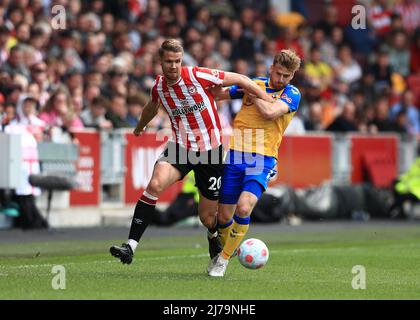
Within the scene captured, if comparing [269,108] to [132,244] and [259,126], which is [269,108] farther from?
[132,244]

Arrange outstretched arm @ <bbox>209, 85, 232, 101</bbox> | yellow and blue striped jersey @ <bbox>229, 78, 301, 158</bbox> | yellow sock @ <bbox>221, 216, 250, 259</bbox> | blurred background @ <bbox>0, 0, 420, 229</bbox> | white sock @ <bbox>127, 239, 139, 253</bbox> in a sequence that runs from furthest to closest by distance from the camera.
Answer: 1. blurred background @ <bbox>0, 0, 420, 229</bbox>
2. outstretched arm @ <bbox>209, 85, 232, 101</bbox>
3. yellow and blue striped jersey @ <bbox>229, 78, 301, 158</bbox>
4. yellow sock @ <bbox>221, 216, 250, 259</bbox>
5. white sock @ <bbox>127, 239, 139, 253</bbox>

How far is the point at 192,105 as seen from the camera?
11070 mm

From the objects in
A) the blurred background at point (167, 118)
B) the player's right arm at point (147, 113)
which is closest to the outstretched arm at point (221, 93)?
the player's right arm at point (147, 113)

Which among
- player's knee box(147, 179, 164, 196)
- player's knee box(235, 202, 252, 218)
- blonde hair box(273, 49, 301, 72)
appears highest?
blonde hair box(273, 49, 301, 72)

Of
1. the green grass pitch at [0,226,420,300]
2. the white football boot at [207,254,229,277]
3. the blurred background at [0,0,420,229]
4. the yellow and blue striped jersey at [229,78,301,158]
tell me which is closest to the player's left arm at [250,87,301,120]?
the yellow and blue striped jersey at [229,78,301,158]

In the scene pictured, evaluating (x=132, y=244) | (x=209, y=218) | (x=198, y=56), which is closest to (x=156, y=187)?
(x=132, y=244)

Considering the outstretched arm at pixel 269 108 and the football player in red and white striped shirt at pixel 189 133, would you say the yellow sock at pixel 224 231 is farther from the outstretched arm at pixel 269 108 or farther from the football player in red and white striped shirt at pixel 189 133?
the outstretched arm at pixel 269 108

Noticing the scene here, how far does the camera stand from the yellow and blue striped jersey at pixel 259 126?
11000 mm

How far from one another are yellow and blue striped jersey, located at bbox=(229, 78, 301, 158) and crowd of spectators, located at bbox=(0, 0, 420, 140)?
6.75 metres

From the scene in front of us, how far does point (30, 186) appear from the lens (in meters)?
17.0

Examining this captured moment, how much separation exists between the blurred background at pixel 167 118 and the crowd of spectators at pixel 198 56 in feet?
0.11

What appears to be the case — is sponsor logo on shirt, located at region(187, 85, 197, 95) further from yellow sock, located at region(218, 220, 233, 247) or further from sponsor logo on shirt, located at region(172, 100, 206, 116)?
yellow sock, located at region(218, 220, 233, 247)

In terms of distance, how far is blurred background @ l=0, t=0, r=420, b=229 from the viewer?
17656 mm

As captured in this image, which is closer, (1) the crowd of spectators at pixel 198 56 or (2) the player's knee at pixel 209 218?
(2) the player's knee at pixel 209 218
